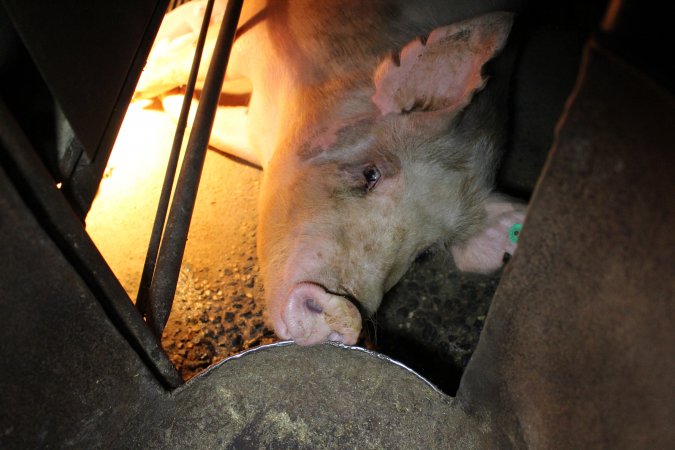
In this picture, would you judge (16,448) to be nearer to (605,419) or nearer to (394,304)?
(605,419)

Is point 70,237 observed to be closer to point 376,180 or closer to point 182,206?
point 182,206

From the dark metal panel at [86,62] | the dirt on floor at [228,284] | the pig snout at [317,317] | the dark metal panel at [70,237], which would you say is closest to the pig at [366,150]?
the pig snout at [317,317]

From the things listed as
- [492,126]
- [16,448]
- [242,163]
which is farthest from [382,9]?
[16,448]

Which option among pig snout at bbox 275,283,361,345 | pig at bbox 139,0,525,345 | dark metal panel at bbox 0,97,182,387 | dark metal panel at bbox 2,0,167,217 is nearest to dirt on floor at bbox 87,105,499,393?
pig at bbox 139,0,525,345

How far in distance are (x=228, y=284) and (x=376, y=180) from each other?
48.7 inches

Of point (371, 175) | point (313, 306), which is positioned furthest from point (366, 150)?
point (313, 306)

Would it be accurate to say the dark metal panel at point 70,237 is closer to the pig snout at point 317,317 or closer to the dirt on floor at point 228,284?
the pig snout at point 317,317

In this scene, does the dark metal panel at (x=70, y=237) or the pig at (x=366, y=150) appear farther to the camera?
the pig at (x=366, y=150)

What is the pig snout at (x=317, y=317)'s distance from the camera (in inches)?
81.3

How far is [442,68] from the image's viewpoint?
2.57m

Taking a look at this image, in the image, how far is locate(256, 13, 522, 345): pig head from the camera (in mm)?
2295

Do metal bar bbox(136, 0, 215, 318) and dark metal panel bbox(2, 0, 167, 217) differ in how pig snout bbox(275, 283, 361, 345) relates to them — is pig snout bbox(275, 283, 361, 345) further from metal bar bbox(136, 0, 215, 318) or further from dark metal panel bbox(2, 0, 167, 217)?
dark metal panel bbox(2, 0, 167, 217)

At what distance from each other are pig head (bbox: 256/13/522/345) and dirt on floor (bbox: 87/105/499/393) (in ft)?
1.68

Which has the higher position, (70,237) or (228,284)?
(70,237)
